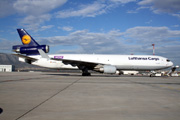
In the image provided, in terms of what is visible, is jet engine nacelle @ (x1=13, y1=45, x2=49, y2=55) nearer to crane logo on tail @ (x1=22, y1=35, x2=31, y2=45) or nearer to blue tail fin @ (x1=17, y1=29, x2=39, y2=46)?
blue tail fin @ (x1=17, y1=29, x2=39, y2=46)

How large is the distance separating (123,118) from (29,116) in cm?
212

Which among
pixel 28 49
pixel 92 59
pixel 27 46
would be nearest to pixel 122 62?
pixel 92 59

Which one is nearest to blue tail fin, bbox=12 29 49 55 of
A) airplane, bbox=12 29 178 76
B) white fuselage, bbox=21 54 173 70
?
airplane, bbox=12 29 178 76

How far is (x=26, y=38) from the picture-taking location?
23.8 m

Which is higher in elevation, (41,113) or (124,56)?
(124,56)

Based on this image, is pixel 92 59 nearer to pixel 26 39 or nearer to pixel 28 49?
pixel 28 49

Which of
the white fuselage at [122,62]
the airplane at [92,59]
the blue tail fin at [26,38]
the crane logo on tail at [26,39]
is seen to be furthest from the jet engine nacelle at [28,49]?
the white fuselage at [122,62]

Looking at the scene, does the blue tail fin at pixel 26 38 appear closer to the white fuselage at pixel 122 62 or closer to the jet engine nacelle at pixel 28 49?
the jet engine nacelle at pixel 28 49

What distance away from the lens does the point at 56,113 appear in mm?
3805

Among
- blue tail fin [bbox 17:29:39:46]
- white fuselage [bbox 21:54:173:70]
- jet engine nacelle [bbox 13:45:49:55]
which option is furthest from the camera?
blue tail fin [bbox 17:29:39:46]

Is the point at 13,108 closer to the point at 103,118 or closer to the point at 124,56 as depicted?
the point at 103,118

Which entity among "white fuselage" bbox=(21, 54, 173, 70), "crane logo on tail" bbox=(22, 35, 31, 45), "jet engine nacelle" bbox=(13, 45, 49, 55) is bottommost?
"white fuselage" bbox=(21, 54, 173, 70)

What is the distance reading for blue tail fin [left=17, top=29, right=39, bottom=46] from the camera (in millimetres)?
23688

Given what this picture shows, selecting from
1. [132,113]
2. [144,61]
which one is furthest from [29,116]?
[144,61]
